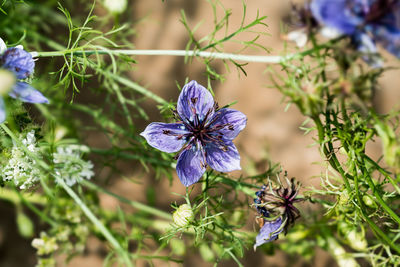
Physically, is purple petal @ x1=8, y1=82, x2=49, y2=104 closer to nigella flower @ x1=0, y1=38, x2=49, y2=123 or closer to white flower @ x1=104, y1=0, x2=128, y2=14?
nigella flower @ x1=0, y1=38, x2=49, y2=123

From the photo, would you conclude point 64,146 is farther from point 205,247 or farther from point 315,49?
point 315,49

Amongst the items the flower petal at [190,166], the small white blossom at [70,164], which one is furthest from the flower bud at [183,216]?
the small white blossom at [70,164]

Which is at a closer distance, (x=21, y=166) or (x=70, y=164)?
(x=21, y=166)

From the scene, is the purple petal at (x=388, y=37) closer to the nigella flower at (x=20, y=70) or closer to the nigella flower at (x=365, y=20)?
the nigella flower at (x=365, y=20)

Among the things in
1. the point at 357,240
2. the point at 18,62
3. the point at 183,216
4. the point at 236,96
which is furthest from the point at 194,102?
the point at 236,96

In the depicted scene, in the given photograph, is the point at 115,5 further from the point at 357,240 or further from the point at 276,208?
the point at 357,240

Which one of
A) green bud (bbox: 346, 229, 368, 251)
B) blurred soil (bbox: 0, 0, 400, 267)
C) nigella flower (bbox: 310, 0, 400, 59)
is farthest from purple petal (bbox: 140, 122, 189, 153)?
blurred soil (bbox: 0, 0, 400, 267)

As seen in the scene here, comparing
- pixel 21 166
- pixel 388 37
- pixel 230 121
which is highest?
pixel 388 37

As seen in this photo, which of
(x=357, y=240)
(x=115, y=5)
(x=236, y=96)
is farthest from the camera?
(x=236, y=96)
